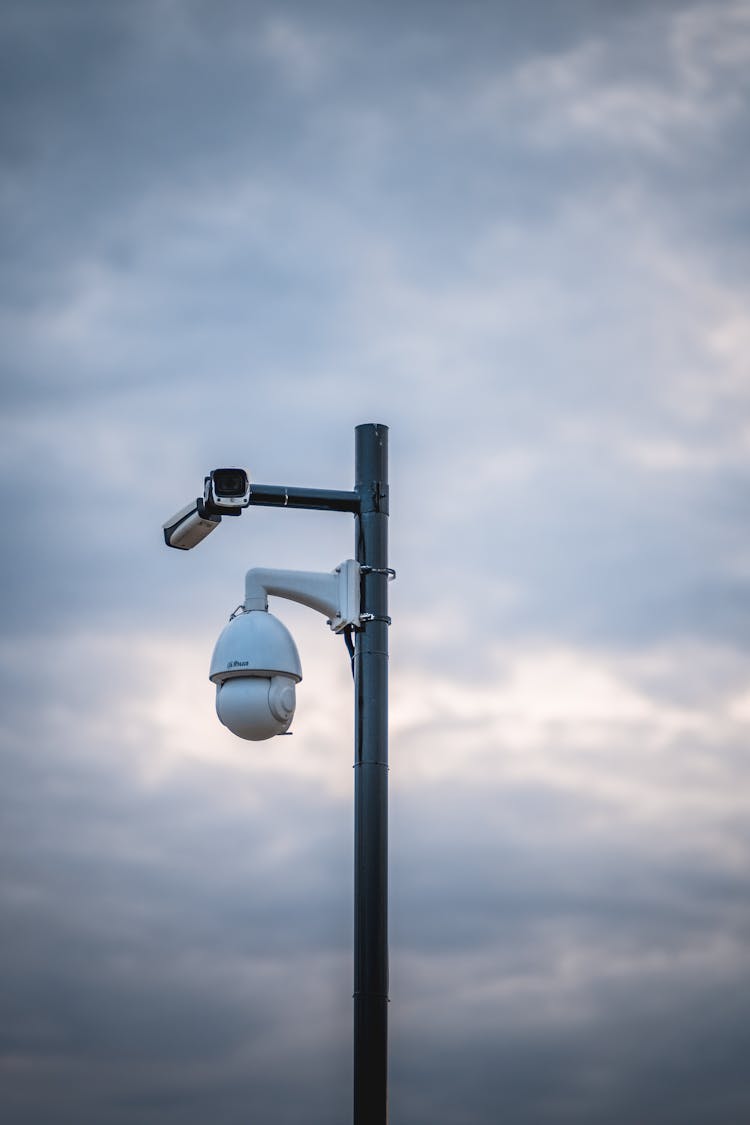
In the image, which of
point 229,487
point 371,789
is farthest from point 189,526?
point 371,789

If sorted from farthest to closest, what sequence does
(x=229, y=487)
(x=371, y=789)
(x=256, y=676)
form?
(x=256, y=676), (x=229, y=487), (x=371, y=789)

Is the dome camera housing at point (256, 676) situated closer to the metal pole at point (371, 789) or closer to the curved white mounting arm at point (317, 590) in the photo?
the curved white mounting arm at point (317, 590)

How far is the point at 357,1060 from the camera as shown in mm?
9539

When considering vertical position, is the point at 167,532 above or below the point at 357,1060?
above

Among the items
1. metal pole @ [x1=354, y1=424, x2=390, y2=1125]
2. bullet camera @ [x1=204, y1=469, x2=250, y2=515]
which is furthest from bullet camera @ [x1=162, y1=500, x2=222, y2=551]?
metal pole @ [x1=354, y1=424, x2=390, y2=1125]

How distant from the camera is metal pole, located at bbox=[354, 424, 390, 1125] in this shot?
31.2 feet

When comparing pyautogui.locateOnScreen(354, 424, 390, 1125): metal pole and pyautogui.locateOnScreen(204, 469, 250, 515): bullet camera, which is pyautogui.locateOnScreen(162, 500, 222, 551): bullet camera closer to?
pyautogui.locateOnScreen(204, 469, 250, 515): bullet camera

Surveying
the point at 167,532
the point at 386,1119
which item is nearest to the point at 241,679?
the point at 167,532

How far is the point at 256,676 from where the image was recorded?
1063 centimetres

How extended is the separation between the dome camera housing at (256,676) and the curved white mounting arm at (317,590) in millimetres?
181

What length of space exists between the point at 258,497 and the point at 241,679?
3.72 feet

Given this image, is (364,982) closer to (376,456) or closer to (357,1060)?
(357,1060)

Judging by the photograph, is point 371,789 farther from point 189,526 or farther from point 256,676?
point 189,526

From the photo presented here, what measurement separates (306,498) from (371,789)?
1.81 meters
